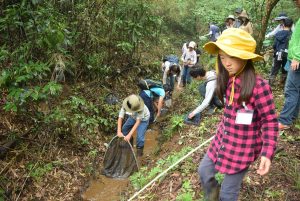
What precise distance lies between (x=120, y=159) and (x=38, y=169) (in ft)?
4.65

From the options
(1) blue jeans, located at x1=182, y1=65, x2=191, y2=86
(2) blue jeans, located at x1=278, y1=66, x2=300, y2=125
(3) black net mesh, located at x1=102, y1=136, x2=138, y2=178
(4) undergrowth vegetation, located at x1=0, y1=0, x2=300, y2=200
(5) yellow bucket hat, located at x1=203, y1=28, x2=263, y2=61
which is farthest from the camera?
(1) blue jeans, located at x1=182, y1=65, x2=191, y2=86

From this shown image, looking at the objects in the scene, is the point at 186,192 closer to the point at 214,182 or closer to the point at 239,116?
the point at 214,182

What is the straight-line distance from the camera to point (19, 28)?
18.0ft

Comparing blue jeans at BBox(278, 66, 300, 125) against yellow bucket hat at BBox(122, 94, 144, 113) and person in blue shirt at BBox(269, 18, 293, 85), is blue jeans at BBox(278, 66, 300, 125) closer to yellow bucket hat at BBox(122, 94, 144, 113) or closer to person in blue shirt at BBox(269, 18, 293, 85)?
yellow bucket hat at BBox(122, 94, 144, 113)

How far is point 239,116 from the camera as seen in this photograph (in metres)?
2.56

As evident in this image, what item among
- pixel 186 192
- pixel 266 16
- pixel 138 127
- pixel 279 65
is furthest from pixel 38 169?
pixel 279 65

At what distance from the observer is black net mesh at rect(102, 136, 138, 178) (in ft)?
20.0

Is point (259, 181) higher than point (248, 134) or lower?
lower

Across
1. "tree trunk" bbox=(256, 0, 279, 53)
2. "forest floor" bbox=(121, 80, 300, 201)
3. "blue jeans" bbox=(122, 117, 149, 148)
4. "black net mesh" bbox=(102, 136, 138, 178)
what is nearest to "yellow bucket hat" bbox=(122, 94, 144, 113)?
"blue jeans" bbox=(122, 117, 149, 148)

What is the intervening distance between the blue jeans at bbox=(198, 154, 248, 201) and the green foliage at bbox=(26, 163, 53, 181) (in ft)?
11.6

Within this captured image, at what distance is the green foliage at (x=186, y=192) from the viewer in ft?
12.8

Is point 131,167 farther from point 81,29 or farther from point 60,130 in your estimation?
point 81,29

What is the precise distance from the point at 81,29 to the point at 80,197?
13.8 ft

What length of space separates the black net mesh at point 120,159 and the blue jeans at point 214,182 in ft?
10.0
